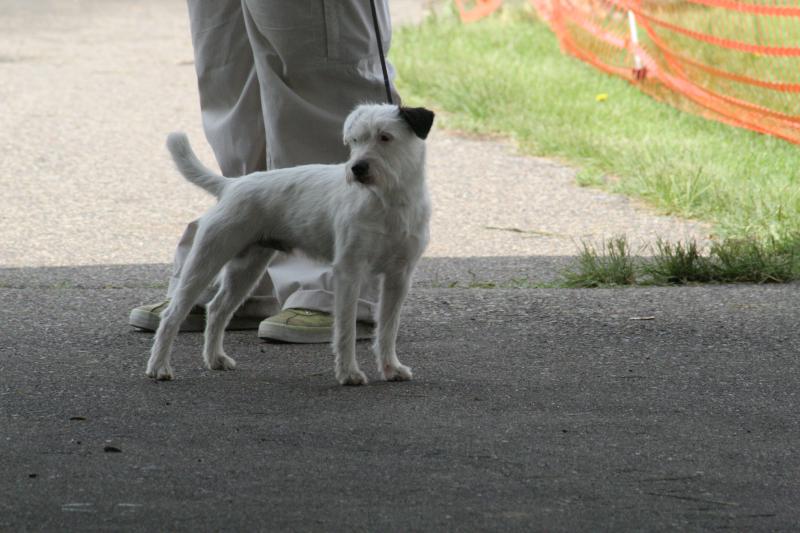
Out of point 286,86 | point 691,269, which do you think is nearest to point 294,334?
point 286,86

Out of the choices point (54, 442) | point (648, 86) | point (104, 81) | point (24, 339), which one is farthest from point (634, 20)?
point (54, 442)

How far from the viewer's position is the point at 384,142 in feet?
13.6

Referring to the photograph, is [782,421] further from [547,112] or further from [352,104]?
[547,112]

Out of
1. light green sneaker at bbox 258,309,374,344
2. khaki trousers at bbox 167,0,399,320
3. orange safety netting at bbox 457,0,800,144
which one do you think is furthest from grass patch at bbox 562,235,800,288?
orange safety netting at bbox 457,0,800,144

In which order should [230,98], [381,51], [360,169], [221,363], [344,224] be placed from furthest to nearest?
[230,98] < [381,51] < [221,363] < [344,224] < [360,169]

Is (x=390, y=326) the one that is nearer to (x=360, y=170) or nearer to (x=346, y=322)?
(x=346, y=322)

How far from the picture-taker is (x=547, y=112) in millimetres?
10258

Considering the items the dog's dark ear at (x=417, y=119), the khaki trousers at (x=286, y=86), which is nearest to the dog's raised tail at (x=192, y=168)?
the khaki trousers at (x=286, y=86)

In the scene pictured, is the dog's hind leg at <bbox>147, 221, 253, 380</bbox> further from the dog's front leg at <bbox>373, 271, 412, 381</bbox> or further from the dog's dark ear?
the dog's dark ear

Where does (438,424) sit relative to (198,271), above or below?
below

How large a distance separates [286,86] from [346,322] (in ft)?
3.61

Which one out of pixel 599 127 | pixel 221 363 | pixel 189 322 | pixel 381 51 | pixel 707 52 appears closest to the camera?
pixel 221 363

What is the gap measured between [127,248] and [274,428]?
11.8 ft

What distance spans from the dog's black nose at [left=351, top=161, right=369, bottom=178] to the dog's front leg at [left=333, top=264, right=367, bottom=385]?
1.10 feet
